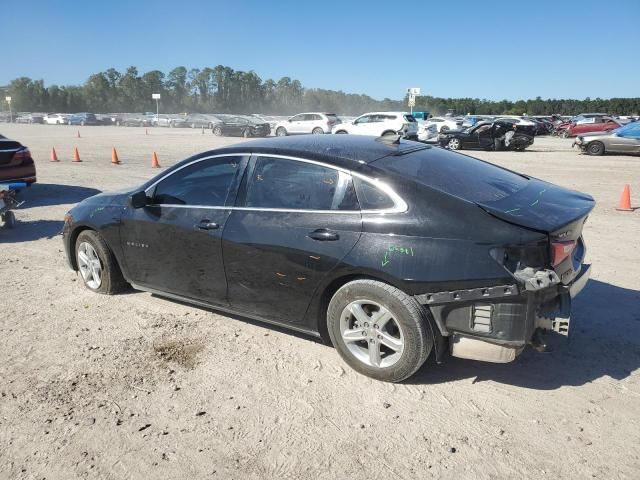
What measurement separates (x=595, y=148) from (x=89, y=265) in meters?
21.6

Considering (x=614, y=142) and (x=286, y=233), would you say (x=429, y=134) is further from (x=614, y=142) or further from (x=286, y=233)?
(x=286, y=233)

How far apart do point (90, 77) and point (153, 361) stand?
114 metres

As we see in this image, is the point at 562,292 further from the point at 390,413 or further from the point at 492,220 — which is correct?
the point at 390,413

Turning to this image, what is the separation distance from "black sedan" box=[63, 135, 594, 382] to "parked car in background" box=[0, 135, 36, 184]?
20.7 ft

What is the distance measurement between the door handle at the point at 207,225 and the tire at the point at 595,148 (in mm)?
21433

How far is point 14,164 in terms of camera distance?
9680 mm

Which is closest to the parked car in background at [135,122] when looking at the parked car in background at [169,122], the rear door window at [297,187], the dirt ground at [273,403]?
the parked car in background at [169,122]

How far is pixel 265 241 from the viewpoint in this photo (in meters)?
3.83

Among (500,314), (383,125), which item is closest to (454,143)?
(383,125)

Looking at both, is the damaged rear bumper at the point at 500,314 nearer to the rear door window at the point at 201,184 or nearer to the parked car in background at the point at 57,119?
the rear door window at the point at 201,184

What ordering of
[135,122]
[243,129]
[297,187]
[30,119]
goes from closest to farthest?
[297,187], [243,129], [135,122], [30,119]

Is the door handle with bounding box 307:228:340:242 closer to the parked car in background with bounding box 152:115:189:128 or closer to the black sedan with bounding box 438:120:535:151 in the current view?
the black sedan with bounding box 438:120:535:151

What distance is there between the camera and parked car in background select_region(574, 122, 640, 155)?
67.3 feet

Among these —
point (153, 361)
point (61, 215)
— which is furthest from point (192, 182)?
point (61, 215)
